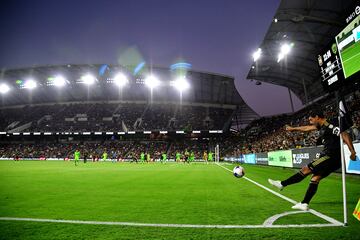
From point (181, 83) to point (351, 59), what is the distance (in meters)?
56.4

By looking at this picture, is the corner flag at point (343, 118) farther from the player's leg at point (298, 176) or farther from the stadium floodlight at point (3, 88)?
the stadium floodlight at point (3, 88)

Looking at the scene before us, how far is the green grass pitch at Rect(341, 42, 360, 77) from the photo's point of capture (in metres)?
6.36

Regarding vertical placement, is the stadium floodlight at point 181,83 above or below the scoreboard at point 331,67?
above

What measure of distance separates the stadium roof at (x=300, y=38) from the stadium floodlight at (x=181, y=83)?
2050 cm

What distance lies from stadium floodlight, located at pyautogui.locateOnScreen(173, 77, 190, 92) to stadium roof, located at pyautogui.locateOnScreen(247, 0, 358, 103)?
67.2 feet

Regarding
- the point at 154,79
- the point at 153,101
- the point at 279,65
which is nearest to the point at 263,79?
the point at 279,65

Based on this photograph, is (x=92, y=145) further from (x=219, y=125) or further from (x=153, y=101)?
(x=219, y=125)

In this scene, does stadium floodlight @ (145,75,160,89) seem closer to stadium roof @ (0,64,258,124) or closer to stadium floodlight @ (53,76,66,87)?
stadium roof @ (0,64,258,124)

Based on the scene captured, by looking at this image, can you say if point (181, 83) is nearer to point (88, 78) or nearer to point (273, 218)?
point (88, 78)

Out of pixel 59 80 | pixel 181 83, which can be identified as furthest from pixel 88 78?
pixel 181 83

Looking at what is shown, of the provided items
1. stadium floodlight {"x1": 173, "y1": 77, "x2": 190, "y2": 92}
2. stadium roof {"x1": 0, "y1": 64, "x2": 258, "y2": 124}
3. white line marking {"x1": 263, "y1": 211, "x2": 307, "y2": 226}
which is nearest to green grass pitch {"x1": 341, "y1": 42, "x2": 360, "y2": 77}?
white line marking {"x1": 263, "y1": 211, "x2": 307, "y2": 226}

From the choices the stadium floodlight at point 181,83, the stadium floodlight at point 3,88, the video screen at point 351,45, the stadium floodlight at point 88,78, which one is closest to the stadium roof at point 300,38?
the video screen at point 351,45

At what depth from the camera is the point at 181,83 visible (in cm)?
6241

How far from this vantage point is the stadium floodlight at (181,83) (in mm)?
62175
